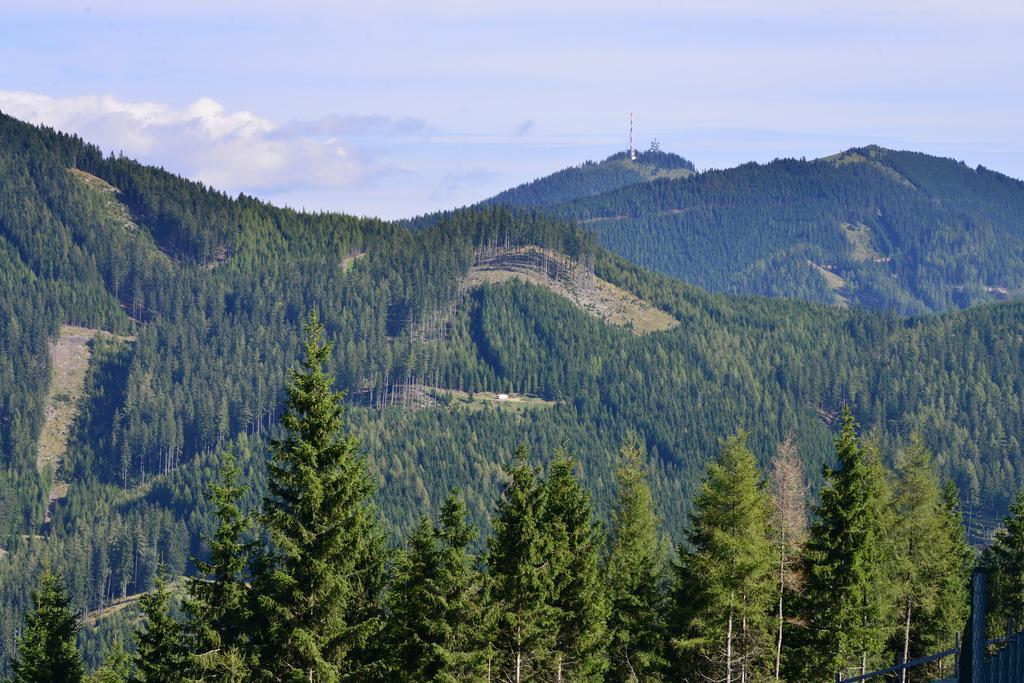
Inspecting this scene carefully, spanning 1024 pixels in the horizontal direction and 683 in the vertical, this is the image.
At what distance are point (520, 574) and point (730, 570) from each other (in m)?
8.91

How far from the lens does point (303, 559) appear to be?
43.8 m

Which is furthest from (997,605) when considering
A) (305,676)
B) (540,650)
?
(305,676)

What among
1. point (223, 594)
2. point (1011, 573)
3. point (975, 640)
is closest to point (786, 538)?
point (1011, 573)

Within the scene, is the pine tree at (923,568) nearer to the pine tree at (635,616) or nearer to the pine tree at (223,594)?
the pine tree at (635,616)

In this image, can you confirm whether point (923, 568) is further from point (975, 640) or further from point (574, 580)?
point (975, 640)

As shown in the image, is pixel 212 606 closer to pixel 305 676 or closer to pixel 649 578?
pixel 305 676

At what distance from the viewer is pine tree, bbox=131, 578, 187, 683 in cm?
5194

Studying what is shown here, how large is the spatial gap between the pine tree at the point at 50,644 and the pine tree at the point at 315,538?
17.8 metres

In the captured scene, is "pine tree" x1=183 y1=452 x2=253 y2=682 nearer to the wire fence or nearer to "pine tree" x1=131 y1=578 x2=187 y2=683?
"pine tree" x1=131 y1=578 x2=187 y2=683

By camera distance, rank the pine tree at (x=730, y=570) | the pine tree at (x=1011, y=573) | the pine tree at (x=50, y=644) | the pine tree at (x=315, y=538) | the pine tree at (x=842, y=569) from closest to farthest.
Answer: the pine tree at (x=315, y=538), the pine tree at (x=730, y=570), the pine tree at (x=842, y=569), the pine tree at (x=50, y=644), the pine tree at (x=1011, y=573)

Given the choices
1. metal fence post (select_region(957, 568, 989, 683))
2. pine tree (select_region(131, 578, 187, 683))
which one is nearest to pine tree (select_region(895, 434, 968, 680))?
pine tree (select_region(131, 578, 187, 683))

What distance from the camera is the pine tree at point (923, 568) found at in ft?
221

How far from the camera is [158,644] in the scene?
53.5 metres

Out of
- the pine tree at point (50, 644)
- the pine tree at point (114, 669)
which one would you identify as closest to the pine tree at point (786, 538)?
the pine tree at point (114, 669)
